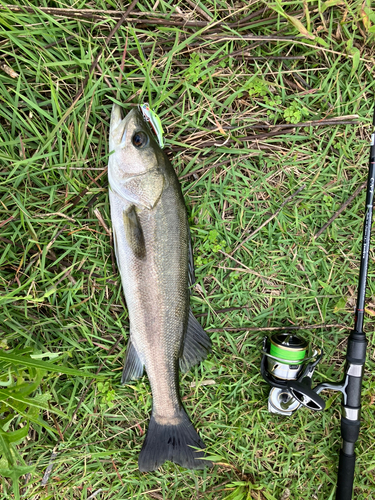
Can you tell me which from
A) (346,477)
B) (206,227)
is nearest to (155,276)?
(206,227)

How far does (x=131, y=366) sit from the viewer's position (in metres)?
2.33

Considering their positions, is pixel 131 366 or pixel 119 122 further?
pixel 131 366

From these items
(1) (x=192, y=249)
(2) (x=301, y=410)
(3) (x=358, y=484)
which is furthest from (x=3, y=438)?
(3) (x=358, y=484)

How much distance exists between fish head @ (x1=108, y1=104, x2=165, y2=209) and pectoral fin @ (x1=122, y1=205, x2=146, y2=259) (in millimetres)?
82

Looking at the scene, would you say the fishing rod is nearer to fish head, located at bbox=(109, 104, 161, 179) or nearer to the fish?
the fish

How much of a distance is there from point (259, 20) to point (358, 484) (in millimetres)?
3643

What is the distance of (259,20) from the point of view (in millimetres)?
2293

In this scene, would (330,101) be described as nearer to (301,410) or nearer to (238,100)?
(238,100)

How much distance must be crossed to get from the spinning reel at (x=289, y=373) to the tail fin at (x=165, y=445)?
0.68m

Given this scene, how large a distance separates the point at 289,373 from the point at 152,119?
204cm

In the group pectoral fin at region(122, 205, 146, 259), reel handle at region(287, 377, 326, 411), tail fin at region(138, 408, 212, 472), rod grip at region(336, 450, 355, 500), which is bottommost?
rod grip at region(336, 450, 355, 500)

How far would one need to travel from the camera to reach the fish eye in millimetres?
2006

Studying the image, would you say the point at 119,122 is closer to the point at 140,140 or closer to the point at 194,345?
the point at 140,140

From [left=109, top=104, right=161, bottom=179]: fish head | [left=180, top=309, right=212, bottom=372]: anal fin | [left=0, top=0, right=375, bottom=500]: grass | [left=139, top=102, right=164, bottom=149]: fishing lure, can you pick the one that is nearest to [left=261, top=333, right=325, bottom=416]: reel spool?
[left=0, top=0, right=375, bottom=500]: grass
